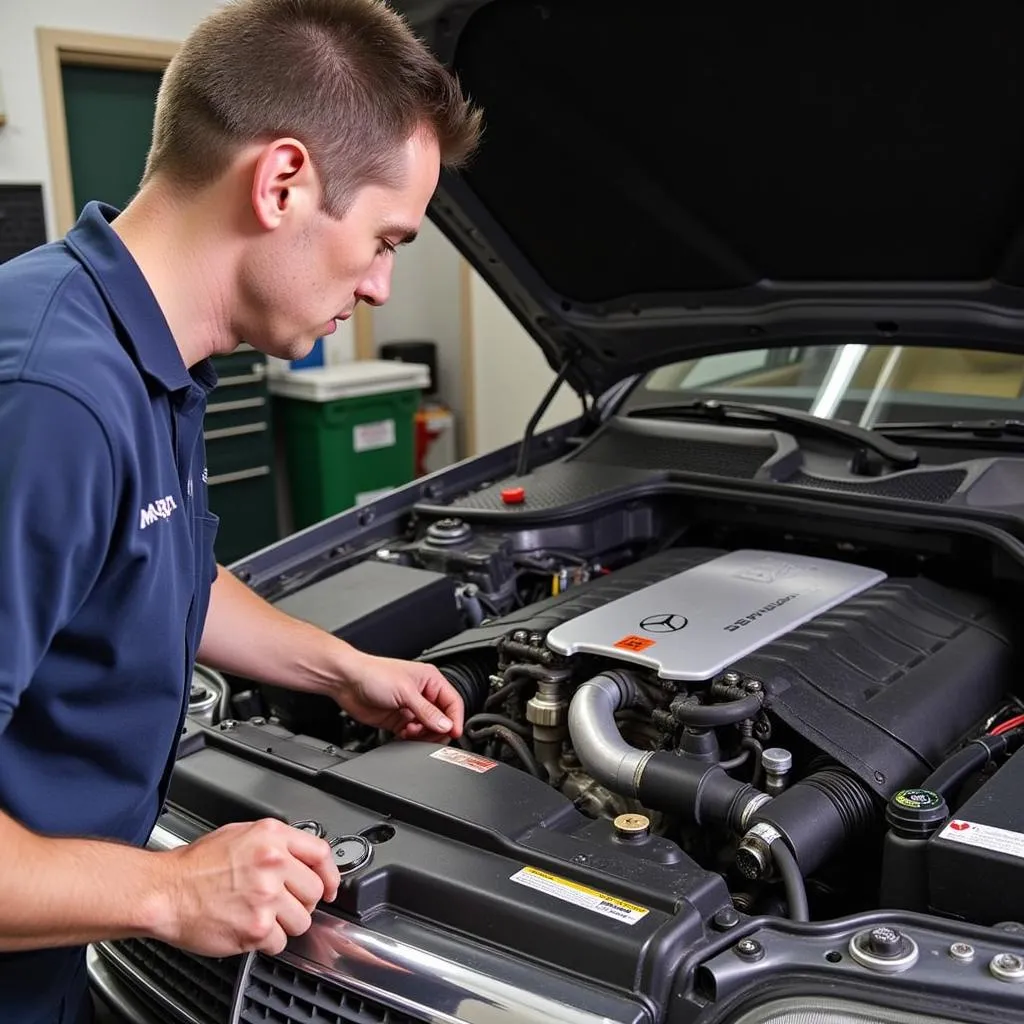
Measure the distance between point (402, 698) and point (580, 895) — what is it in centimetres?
45

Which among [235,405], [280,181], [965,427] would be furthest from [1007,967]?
[235,405]

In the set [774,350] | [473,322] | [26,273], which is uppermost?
[26,273]

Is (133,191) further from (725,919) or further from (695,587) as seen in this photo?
(725,919)

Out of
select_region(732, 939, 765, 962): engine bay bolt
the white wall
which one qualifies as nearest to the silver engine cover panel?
select_region(732, 939, 765, 962): engine bay bolt

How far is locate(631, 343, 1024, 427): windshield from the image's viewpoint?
209 centimetres

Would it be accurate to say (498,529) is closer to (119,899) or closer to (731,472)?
(731,472)

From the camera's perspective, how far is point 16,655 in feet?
2.94

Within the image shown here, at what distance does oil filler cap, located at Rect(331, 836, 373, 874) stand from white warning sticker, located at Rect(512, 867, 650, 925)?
0.16 metres

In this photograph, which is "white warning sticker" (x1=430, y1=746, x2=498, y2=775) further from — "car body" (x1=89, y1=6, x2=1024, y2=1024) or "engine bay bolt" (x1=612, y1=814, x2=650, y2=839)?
"engine bay bolt" (x1=612, y1=814, x2=650, y2=839)

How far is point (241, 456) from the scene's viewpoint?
4.85 metres

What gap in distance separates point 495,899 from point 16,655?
51 centimetres

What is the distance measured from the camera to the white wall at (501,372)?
5.33 metres

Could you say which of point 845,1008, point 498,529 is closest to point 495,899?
point 845,1008

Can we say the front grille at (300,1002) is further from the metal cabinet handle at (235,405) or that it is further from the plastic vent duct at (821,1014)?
the metal cabinet handle at (235,405)
